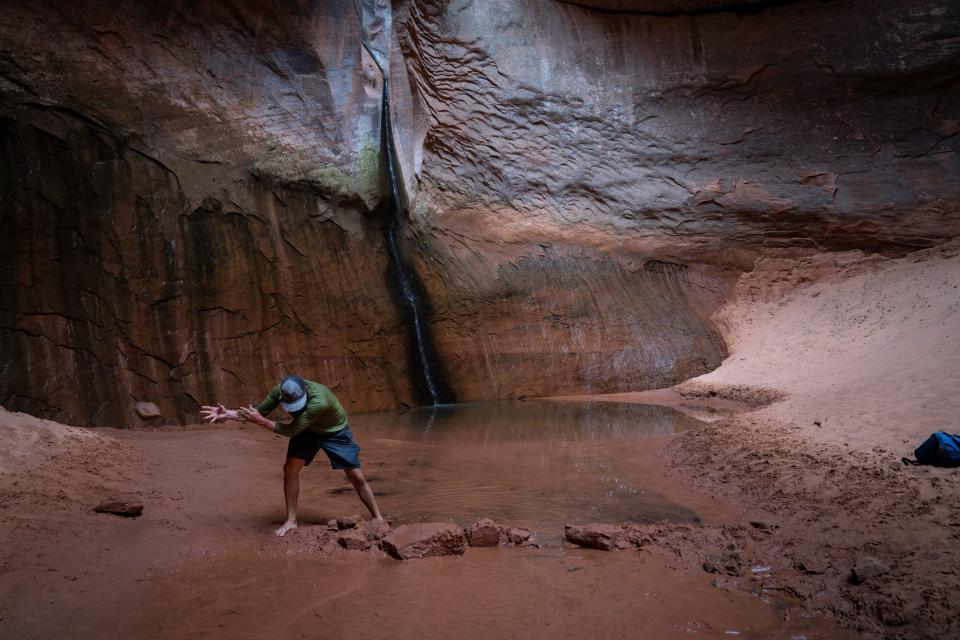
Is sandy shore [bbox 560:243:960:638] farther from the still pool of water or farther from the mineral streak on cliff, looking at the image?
the mineral streak on cliff

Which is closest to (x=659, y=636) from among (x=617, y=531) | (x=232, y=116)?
(x=617, y=531)

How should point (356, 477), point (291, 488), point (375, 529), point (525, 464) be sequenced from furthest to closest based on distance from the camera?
point (525, 464), point (356, 477), point (291, 488), point (375, 529)

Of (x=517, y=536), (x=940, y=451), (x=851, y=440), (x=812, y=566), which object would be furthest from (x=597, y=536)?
(x=851, y=440)

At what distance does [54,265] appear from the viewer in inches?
275

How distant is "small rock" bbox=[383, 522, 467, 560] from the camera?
319 centimetres

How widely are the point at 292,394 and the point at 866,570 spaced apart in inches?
110

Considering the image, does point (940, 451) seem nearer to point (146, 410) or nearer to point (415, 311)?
point (146, 410)

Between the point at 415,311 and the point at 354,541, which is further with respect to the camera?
the point at 415,311

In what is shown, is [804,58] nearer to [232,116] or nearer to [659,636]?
[232,116]

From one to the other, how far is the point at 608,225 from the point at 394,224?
13.7 ft

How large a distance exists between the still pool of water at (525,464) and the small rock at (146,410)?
7.22ft

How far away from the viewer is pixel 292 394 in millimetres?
3592

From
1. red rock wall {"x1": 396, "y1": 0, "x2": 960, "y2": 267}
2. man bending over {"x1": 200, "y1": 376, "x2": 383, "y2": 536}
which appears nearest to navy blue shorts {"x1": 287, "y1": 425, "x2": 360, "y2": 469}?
man bending over {"x1": 200, "y1": 376, "x2": 383, "y2": 536}

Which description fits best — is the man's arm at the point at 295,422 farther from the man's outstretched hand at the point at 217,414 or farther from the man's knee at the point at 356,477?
the man's knee at the point at 356,477
